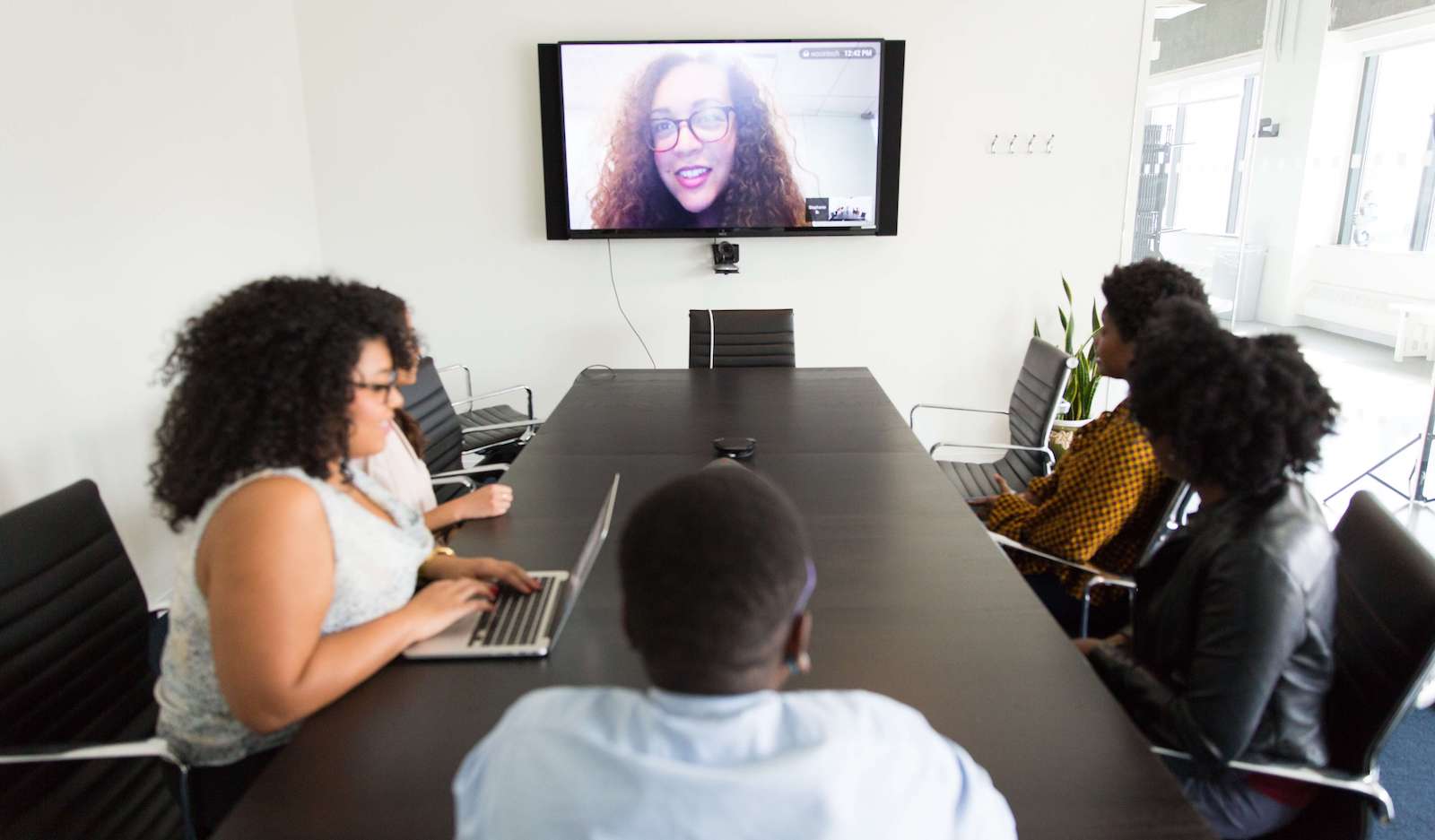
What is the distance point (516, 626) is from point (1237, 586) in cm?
108

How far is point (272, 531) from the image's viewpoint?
1198 millimetres

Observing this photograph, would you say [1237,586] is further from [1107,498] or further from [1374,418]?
[1374,418]

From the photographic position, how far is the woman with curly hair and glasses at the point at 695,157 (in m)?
4.32

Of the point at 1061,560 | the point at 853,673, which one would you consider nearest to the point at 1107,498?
the point at 1061,560

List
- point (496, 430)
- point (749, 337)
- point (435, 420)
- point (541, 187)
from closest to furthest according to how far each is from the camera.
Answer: point (435, 420) → point (496, 430) → point (749, 337) → point (541, 187)

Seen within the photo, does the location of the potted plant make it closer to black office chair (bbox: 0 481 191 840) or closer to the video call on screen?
the video call on screen

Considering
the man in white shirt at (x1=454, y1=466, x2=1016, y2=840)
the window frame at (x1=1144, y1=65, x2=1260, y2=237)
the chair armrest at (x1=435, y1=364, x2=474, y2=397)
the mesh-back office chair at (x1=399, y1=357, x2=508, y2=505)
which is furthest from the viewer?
the chair armrest at (x1=435, y1=364, x2=474, y2=397)

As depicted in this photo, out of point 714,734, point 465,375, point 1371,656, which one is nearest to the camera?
point 714,734

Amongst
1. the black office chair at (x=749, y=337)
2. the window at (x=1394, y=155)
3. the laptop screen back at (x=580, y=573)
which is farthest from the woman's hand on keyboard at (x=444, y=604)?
the window at (x=1394, y=155)

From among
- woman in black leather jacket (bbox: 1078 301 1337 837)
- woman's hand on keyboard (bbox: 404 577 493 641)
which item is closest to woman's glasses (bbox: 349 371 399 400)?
woman's hand on keyboard (bbox: 404 577 493 641)

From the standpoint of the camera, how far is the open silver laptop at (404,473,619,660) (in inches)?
54.6

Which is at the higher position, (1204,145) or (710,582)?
(1204,145)

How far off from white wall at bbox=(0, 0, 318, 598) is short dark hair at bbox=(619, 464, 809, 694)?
8.69ft

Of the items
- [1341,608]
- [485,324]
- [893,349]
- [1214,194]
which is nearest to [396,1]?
[485,324]
